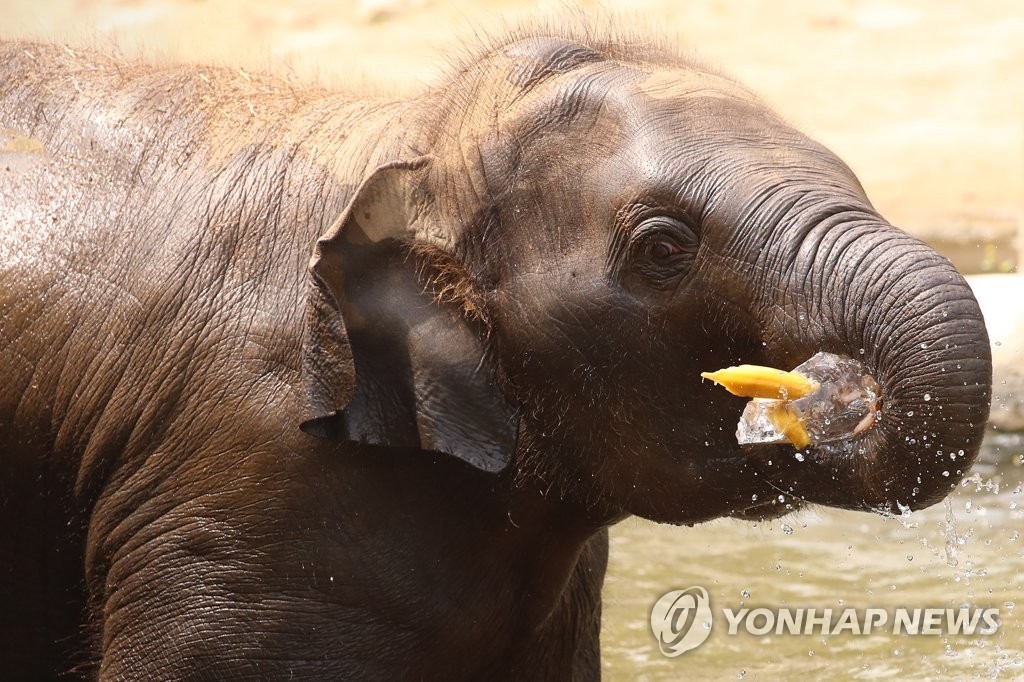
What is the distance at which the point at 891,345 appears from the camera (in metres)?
3.95

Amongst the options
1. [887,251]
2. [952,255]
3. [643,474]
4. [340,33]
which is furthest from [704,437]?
[340,33]

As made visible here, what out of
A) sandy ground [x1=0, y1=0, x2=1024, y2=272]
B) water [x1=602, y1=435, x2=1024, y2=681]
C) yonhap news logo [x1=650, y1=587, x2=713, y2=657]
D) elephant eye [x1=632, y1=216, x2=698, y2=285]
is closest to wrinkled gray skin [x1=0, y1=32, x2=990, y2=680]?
elephant eye [x1=632, y1=216, x2=698, y2=285]

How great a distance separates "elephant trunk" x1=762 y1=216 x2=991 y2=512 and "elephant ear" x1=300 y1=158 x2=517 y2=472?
0.90 m

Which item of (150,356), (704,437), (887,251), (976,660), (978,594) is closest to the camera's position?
(887,251)

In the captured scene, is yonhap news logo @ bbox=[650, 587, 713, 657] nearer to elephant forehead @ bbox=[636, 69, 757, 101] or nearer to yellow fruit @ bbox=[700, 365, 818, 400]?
elephant forehead @ bbox=[636, 69, 757, 101]

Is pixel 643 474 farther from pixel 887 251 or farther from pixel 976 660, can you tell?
pixel 976 660

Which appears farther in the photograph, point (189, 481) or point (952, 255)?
point (952, 255)

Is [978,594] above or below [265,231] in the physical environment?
below

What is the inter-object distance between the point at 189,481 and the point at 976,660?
3.80 metres

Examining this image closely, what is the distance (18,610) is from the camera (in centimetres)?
543

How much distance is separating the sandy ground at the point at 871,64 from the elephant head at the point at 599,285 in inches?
341

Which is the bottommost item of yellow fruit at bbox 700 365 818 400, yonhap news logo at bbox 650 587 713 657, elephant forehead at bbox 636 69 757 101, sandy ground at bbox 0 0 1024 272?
yonhap news logo at bbox 650 587 713 657

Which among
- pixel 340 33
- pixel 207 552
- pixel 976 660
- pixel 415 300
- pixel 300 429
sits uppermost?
pixel 340 33

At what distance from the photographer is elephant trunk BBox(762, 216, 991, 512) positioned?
12.8 feet
